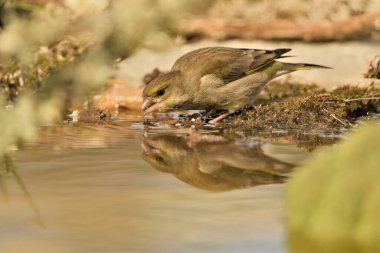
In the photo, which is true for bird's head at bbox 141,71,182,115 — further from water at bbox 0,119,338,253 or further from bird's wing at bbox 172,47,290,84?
water at bbox 0,119,338,253

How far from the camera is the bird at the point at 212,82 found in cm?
821

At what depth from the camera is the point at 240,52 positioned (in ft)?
28.5

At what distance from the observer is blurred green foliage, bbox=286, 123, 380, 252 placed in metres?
3.78

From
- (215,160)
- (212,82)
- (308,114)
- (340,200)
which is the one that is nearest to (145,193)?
(215,160)

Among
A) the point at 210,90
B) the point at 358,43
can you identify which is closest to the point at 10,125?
the point at 210,90

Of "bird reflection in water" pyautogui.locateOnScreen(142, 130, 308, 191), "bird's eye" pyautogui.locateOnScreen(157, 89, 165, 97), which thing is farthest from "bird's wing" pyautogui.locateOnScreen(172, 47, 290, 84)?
"bird reflection in water" pyautogui.locateOnScreen(142, 130, 308, 191)

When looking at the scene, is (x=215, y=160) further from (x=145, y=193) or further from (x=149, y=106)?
(x=149, y=106)

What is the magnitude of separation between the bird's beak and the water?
43 cm

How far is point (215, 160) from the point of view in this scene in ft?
20.7

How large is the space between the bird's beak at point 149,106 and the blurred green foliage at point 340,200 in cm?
417

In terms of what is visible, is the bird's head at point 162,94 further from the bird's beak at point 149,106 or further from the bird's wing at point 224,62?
the bird's wing at point 224,62

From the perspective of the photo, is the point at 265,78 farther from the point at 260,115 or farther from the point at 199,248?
the point at 199,248

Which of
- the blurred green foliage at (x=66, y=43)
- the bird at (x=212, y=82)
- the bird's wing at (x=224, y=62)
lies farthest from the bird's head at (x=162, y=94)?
the blurred green foliage at (x=66, y=43)

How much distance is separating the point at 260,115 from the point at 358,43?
3753 millimetres
